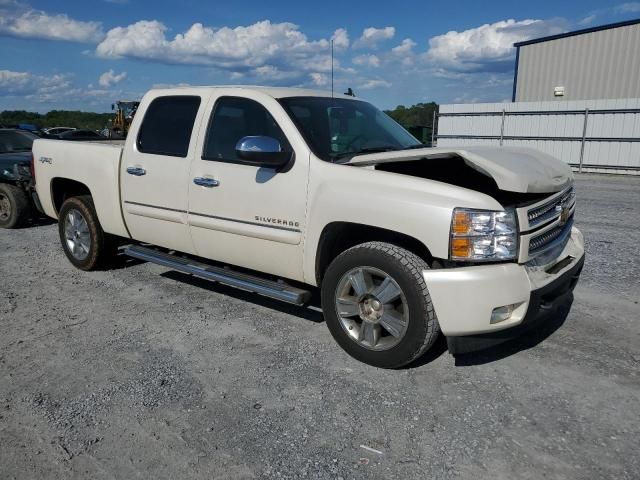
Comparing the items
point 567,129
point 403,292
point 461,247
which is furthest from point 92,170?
point 567,129

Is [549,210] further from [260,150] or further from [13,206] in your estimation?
[13,206]

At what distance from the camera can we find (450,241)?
313cm

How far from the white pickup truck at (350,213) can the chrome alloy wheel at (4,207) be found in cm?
425

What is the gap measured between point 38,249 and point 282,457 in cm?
585

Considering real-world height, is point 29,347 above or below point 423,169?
below

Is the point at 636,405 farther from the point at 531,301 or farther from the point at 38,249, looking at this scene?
the point at 38,249

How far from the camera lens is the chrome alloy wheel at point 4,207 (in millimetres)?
8719

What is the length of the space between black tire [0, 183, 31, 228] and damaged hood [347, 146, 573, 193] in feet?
22.6

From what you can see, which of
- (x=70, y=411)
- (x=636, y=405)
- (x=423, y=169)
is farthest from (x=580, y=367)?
(x=70, y=411)

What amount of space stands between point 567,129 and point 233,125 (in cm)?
1738

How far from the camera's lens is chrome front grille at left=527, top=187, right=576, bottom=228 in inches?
131

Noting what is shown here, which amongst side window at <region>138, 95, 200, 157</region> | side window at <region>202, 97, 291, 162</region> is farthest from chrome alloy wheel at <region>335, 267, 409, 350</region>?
side window at <region>138, 95, 200, 157</region>

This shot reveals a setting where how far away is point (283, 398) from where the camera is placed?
3.24 meters

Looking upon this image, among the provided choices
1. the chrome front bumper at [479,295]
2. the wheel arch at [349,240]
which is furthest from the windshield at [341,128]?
the chrome front bumper at [479,295]
